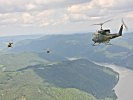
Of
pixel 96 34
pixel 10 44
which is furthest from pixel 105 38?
pixel 10 44

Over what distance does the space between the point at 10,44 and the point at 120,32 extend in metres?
32.7

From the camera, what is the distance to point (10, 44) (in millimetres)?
86750

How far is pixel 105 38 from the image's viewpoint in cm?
8725

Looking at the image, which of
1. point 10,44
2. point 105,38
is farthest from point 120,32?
point 10,44

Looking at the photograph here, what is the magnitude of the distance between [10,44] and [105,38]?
2747cm

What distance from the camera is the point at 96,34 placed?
299ft

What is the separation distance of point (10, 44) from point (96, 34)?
25.8m

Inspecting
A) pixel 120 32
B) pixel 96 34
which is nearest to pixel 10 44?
pixel 96 34

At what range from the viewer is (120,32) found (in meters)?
90.1

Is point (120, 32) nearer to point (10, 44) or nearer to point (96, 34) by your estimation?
point (96, 34)

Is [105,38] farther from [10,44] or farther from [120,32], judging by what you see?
[10,44]

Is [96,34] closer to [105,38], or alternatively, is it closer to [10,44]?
[105,38]
